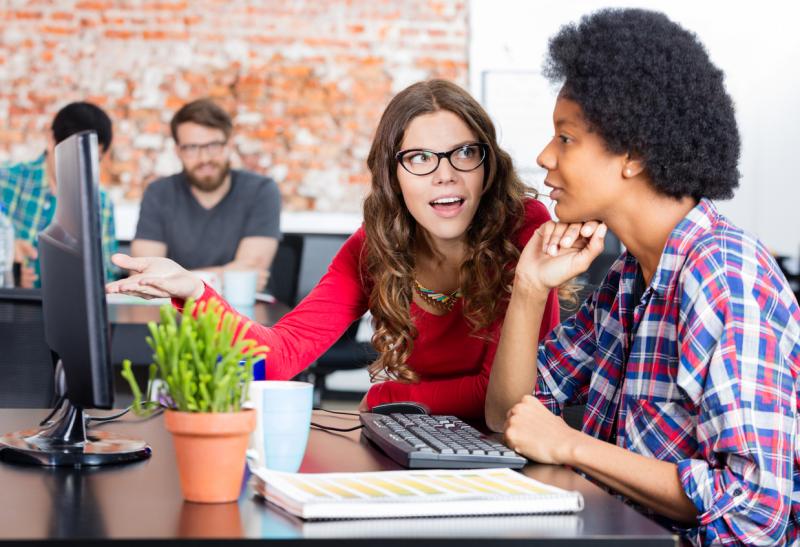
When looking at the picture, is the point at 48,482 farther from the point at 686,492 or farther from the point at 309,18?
the point at 309,18

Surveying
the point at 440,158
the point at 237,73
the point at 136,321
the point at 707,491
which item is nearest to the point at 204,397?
the point at 707,491

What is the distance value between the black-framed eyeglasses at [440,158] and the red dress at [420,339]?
0.52 feet

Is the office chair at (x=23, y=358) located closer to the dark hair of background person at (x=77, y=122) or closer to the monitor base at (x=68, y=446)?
the monitor base at (x=68, y=446)

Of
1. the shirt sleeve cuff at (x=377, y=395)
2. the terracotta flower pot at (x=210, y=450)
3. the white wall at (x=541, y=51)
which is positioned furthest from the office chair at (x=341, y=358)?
the terracotta flower pot at (x=210, y=450)

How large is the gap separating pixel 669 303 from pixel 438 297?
72 cm

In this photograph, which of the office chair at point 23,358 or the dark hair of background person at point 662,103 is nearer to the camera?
the dark hair of background person at point 662,103

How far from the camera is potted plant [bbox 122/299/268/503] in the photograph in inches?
36.7

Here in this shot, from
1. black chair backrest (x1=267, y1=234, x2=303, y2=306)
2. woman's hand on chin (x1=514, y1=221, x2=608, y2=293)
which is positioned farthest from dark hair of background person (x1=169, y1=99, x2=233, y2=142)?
woman's hand on chin (x1=514, y1=221, x2=608, y2=293)

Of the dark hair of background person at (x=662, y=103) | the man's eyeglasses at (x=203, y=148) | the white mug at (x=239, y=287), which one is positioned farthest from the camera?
the man's eyeglasses at (x=203, y=148)

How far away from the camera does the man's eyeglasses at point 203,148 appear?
3975mm

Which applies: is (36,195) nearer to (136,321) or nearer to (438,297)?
(136,321)

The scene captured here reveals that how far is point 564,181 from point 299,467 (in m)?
0.55

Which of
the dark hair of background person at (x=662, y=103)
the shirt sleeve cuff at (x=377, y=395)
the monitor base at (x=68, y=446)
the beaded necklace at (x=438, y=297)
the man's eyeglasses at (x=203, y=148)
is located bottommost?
the shirt sleeve cuff at (x=377, y=395)

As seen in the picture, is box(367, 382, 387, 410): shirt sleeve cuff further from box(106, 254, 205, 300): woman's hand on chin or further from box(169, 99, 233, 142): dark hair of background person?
box(169, 99, 233, 142): dark hair of background person
